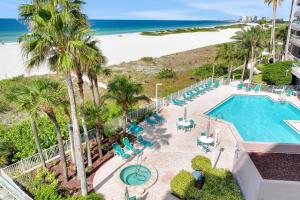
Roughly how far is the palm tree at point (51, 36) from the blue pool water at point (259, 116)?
46.9 ft

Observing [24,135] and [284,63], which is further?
[284,63]

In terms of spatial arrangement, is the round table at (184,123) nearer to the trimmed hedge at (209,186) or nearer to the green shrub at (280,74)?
the trimmed hedge at (209,186)

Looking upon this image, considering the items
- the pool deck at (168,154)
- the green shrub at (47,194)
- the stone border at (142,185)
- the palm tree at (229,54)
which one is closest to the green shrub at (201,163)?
the pool deck at (168,154)

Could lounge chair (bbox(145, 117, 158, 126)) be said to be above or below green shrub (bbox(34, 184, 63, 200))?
below

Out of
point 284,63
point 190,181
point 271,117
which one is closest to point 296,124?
point 271,117

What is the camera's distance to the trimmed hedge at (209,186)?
9738 mm

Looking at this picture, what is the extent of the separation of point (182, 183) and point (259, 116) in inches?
546

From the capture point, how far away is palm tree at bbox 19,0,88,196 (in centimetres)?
714

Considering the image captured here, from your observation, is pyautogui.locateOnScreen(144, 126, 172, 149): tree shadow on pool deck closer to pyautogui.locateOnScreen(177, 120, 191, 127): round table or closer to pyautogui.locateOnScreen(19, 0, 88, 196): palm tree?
pyautogui.locateOnScreen(177, 120, 191, 127): round table

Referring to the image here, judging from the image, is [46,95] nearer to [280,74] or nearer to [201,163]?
[201,163]

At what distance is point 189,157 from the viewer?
523 inches

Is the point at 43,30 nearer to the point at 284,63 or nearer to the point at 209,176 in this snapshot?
the point at 209,176

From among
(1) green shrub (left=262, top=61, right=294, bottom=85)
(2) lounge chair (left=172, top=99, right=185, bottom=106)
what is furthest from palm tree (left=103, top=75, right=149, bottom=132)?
(1) green shrub (left=262, top=61, right=294, bottom=85)

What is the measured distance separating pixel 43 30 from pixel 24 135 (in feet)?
30.4
